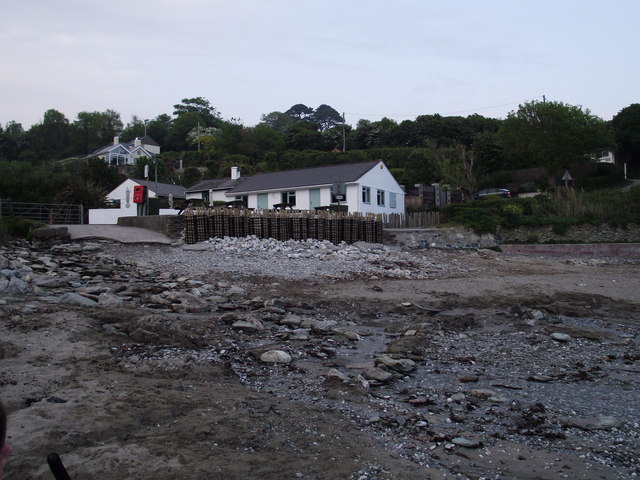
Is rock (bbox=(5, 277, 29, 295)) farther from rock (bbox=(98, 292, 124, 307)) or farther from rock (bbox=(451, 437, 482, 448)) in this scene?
rock (bbox=(451, 437, 482, 448))

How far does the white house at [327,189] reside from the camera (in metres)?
35.4

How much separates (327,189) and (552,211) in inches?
531

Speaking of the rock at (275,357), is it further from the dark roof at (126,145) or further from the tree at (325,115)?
the tree at (325,115)

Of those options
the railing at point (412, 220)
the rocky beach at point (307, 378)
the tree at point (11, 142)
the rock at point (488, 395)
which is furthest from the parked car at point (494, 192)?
the tree at point (11, 142)

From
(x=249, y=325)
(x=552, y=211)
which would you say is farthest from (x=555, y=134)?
(x=249, y=325)

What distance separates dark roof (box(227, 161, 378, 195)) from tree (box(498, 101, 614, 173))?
53.9 feet

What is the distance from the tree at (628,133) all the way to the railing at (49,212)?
44951mm

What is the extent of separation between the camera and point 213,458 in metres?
4.08

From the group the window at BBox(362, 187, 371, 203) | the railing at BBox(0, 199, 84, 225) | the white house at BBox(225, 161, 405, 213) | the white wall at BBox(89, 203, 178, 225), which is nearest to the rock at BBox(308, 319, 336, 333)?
the white wall at BBox(89, 203, 178, 225)

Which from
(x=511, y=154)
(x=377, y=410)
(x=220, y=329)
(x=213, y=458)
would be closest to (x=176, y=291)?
(x=220, y=329)

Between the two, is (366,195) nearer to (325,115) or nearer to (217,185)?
(217,185)

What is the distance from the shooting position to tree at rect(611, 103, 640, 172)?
4966 centimetres

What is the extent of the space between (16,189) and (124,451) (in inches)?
1483

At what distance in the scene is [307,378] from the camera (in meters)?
6.55
